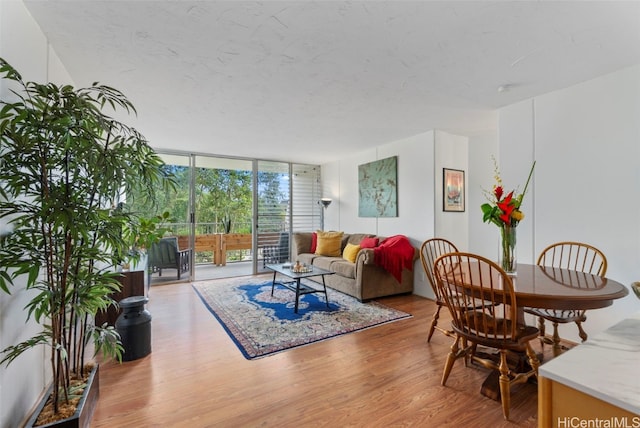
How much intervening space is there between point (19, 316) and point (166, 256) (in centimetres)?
368

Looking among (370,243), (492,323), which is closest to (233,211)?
(370,243)

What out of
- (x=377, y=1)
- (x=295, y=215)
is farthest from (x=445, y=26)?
(x=295, y=215)

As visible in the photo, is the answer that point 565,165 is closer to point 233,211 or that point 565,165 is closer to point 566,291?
point 566,291

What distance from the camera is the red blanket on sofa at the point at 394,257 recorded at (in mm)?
3955

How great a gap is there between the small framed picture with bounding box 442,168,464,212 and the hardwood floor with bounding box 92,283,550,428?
212 cm

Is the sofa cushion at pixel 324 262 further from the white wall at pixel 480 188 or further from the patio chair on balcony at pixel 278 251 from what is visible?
the white wall at pixel 480 188

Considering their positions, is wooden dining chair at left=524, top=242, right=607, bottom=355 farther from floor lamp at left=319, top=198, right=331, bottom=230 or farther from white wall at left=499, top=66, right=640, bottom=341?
floor lamp at left=319, top=198, right=331, bottom=230

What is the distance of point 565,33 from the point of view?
1.88m

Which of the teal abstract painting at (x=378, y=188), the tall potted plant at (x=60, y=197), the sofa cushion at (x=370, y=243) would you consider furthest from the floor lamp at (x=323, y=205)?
the tall potted plant at (x=60, y=197)

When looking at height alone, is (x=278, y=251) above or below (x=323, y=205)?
below

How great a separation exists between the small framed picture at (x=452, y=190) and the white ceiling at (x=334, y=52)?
3.19 feet

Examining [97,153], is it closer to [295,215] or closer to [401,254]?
[401,254]

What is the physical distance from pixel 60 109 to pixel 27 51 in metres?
0.80

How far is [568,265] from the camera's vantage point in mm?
2338
